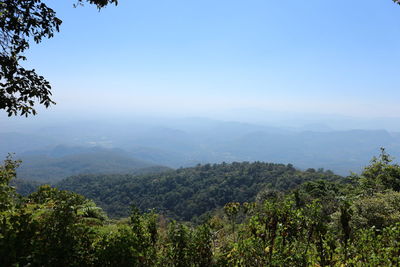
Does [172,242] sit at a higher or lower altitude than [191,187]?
higher

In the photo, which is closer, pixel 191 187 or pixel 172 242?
pixel 172 242

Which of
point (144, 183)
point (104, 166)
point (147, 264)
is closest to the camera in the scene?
point (147, 264)

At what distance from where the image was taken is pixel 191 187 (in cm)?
6288

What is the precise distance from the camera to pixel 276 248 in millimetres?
3365

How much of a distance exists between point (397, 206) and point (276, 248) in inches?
294

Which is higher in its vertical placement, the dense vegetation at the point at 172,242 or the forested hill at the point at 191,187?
the dense vegetation at the point at 172,242

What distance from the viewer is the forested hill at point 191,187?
51.4 m

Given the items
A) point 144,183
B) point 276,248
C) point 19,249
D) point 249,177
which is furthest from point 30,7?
point 144,183

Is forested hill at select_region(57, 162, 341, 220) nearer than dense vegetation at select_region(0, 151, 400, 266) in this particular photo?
No

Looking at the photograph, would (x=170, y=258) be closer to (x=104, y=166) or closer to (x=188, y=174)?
(x=188, y=174)

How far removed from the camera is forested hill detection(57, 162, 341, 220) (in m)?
51.4

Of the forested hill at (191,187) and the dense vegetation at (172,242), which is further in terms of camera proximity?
the forested hill at (191,187)

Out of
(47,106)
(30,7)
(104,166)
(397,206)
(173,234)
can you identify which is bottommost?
(104,166)

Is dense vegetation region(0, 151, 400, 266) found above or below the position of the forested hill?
above
